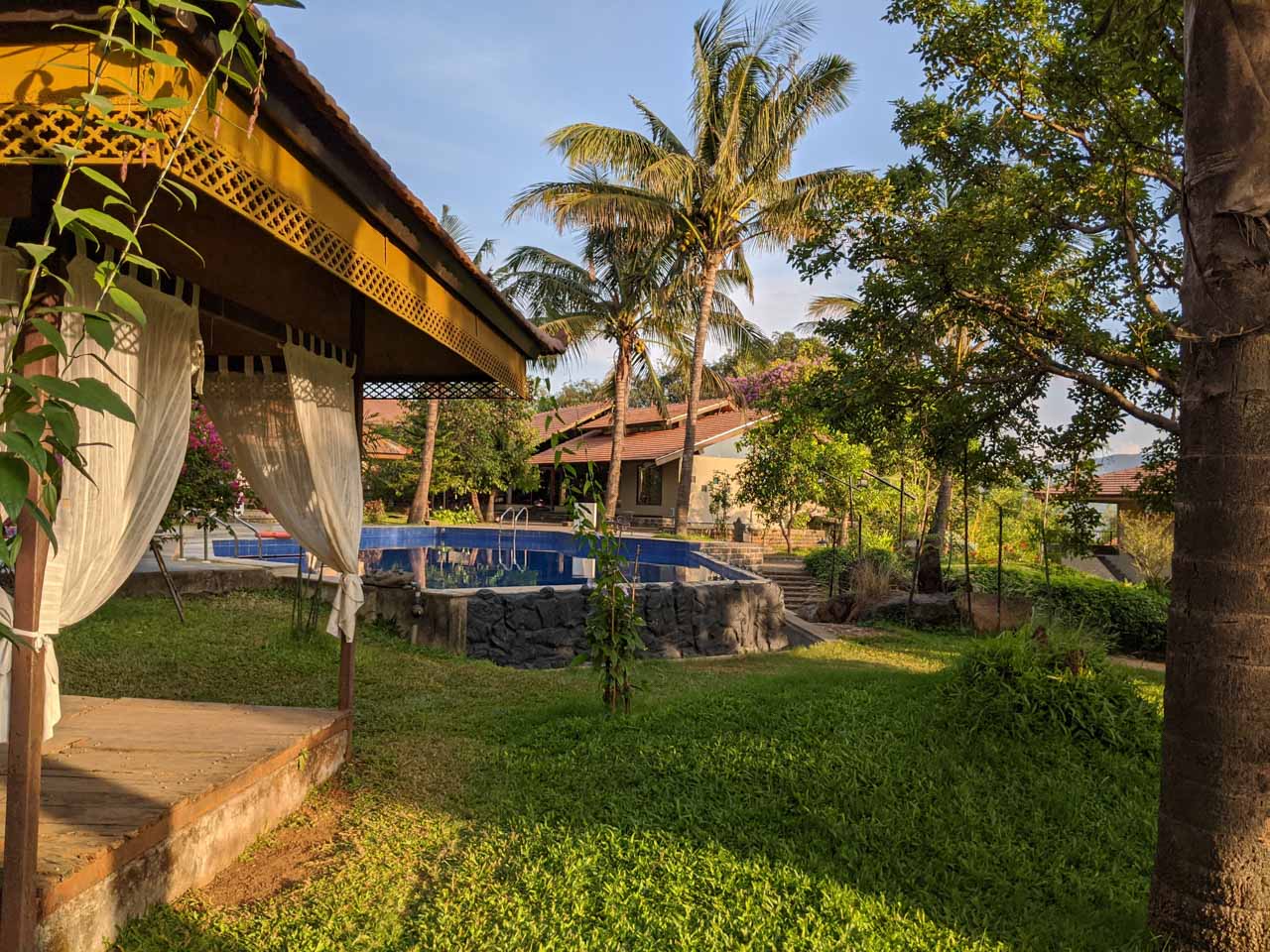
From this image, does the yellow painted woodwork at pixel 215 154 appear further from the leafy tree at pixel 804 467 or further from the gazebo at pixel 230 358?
the leafy tree at pixel 804 467

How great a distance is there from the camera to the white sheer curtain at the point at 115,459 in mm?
2729

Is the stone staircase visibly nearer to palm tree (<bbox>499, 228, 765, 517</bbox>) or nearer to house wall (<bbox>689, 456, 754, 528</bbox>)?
palm tree (<bbox>499, 228, 765, 517</bbox>)

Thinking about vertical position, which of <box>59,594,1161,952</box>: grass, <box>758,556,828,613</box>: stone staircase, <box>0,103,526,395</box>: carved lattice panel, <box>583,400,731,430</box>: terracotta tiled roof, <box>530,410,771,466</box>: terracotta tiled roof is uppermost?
<box>583,400,731,430</box>: terracotta tiled roof

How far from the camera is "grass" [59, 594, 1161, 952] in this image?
117 inches

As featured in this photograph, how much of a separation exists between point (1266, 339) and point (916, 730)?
9.66 feet

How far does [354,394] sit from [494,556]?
16561 mm

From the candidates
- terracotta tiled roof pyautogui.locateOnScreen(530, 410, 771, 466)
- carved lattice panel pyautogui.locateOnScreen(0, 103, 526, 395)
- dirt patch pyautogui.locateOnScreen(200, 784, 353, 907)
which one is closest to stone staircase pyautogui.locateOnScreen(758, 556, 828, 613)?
terracotta tiled roof pyautogui.locateOnScreen(530, 410, 771, 466)

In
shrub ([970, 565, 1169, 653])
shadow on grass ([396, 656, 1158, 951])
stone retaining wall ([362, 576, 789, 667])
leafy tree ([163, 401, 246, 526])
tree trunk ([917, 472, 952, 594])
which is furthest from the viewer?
tree trunk ([917, 472, 952, 594])

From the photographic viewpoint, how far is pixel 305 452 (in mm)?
4691

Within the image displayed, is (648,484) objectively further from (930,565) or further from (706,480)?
(930,565)

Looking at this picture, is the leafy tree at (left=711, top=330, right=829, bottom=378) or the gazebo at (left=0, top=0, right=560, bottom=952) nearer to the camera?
the gazebo at (left=0, top=0, right=560, bottom=952)

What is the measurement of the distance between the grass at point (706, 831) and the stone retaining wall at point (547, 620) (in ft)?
9.60

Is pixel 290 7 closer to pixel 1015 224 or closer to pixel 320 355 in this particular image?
pixel 320 355

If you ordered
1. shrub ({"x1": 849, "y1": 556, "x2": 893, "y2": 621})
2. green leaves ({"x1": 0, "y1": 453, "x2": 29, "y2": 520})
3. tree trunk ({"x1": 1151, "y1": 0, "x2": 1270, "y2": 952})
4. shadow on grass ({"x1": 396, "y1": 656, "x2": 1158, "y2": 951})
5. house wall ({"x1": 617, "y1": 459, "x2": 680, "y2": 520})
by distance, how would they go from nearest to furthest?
1. green leaves ({"x1": 0, "y1": 453, "x2": 29, "y2": 520})
2. tree trunk ({"x1": 1151, "y1": 0, "x2": 1270, "y2": 952})
3. shadow on grass ({"x1": 396, "y1": 656, "x2": 1158, "y2": 951})
4. shrub ({"x1": 849, "y1": 556, "x2": 893, "y2": 621})
5. house wall ({"x1": 617, "y1": 459, "x2": 680, "y2": 520})
